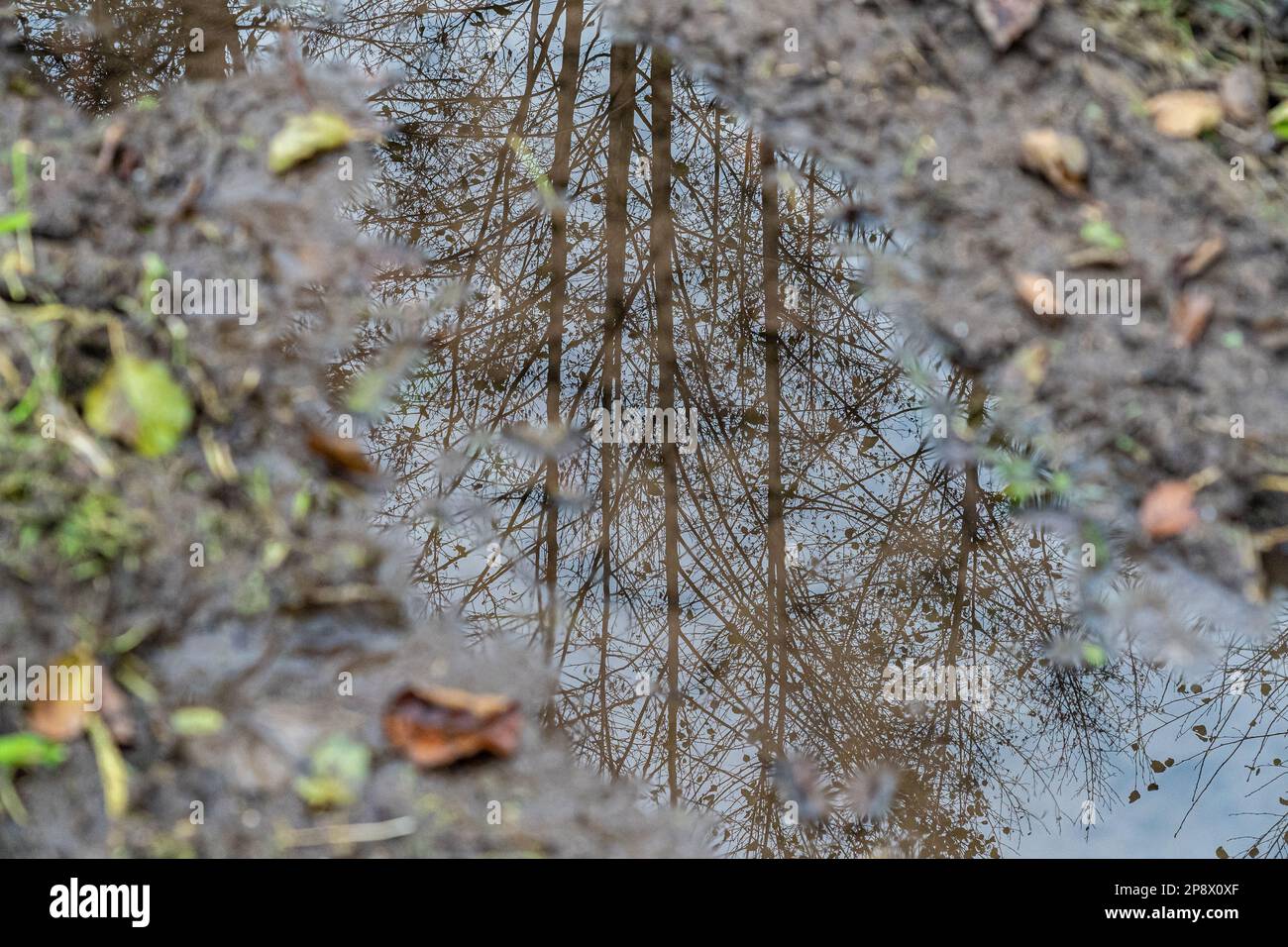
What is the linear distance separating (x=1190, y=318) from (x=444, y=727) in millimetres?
1698

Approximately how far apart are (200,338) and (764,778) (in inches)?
57.4

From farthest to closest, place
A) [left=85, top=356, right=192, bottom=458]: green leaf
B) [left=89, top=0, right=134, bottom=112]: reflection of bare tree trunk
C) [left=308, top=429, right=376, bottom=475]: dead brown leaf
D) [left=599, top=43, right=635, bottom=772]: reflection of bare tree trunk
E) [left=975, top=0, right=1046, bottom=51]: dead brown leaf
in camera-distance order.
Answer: [left=89, top=0, right=134, bottom=112]: reflection of bare tree trunk
[left=975, top=0, right=1046, bottom=51]: dead brown leaf
[left=599, top=43, right=635, bottom=772]: reflection of bare tree trunk
[left=308, top=429, right=376, bottom=475]: dead brown leaf
[left=85, top=356, right=192, bottom=458]: green leaf

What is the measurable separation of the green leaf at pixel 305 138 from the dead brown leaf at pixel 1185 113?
1870 mm

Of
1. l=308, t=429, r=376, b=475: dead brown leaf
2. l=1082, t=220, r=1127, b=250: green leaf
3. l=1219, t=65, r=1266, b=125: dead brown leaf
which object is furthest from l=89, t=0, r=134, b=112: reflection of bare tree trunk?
l=1219, t=65, r=1266, b=125: dead brown leaf

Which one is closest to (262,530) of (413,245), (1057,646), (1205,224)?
(413,245)

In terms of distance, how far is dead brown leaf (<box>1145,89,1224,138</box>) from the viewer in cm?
172

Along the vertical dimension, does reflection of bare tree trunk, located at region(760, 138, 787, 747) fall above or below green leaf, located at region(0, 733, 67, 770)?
above

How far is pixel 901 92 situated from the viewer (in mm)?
1832

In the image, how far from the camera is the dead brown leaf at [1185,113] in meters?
1.72

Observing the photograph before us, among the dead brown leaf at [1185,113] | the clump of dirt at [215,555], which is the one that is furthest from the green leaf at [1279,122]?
the clump of dirt at [215,555]

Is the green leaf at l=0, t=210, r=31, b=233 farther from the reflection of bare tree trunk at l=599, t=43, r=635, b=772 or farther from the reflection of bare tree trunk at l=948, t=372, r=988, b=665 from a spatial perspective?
the reflection of bare tree trunk at l=948, t=372, r=988, b=665

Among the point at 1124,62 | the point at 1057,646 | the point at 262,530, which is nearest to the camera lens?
the point at 262,530

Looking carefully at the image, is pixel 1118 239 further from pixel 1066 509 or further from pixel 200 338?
pixel 200 338

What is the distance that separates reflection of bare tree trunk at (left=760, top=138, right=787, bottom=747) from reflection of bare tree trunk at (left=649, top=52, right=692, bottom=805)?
0.67ft
